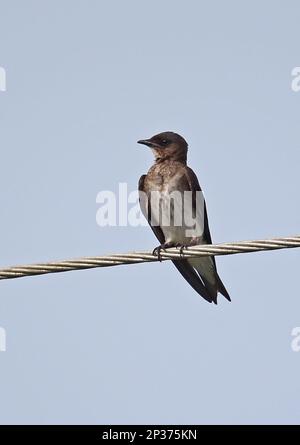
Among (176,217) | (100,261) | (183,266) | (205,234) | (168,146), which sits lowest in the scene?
(100,261)

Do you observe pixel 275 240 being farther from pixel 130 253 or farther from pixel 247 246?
pixel 130 253

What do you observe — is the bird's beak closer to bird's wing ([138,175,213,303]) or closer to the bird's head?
the bird's head

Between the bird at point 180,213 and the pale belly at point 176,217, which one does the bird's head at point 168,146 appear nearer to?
the bird at point 180,213

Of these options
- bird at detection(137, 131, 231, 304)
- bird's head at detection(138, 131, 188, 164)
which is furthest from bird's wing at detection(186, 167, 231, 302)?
bird's head at detection(138, 131, 188, 164)

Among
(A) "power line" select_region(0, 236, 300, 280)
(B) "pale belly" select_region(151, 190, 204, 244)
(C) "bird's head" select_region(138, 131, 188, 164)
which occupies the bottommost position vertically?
(A) "power line" select_region(0, 236, 300, 280)

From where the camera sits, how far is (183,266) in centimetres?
939

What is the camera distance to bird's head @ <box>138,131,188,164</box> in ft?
31.7

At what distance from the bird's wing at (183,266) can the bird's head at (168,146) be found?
0.36 metres

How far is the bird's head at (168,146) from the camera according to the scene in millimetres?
9672

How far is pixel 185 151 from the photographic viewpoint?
979 centimetres

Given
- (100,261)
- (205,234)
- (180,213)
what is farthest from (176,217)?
(100,261)

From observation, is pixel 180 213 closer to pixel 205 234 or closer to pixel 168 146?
pixel 205 234

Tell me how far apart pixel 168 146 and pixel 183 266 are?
121 centimetres
